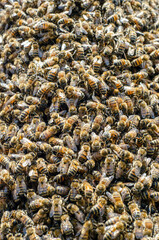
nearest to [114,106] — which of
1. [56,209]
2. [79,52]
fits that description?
[79,52]

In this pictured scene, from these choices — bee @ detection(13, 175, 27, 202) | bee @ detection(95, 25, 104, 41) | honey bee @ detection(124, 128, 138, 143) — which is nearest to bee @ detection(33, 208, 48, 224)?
bee @ detection(13, 175, 27, 202)

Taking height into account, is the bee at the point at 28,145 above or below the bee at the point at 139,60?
below

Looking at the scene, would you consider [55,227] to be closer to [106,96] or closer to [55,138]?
[55,138]

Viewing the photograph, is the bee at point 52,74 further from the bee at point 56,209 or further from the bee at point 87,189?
the bee at point 56,209

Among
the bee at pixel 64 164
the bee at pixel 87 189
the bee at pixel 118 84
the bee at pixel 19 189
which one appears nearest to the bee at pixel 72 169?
the bee at pixel 64 164

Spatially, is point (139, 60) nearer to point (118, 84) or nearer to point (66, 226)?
point (118, 84)

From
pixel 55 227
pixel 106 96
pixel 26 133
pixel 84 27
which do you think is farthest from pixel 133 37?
pixel 55 227
